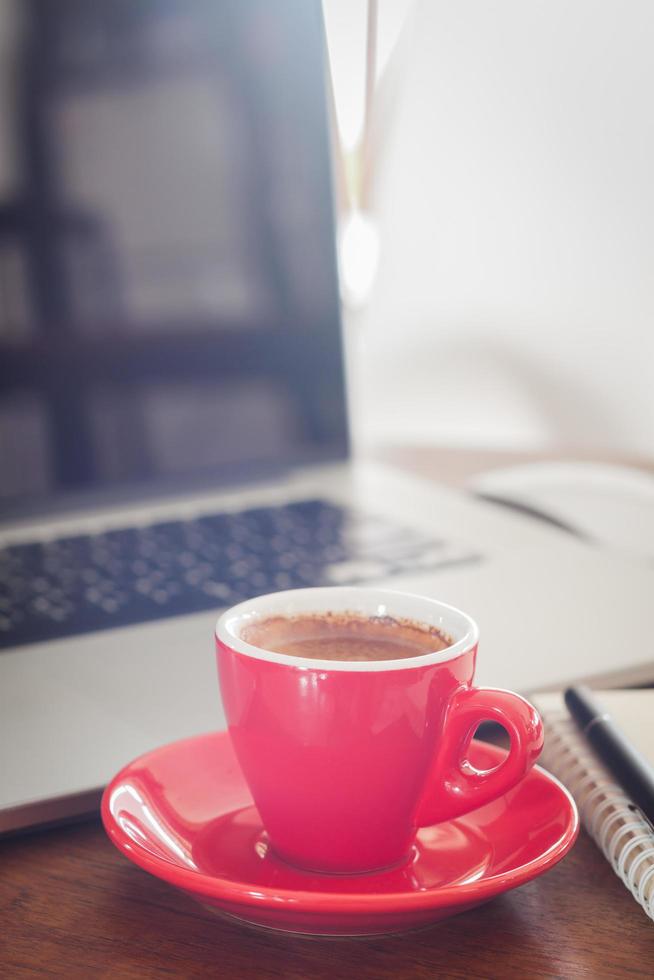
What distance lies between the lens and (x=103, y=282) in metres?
0.76

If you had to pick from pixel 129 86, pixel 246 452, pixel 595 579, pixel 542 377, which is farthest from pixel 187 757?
pixel 542 377

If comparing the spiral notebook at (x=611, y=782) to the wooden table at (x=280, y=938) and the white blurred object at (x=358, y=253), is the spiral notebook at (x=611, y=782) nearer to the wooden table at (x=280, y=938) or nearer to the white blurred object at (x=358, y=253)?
the wooden table at (x=280, y=938)

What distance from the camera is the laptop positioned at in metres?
0.59

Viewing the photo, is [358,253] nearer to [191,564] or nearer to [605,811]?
[191,564]

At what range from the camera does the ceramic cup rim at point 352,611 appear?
1.01ft

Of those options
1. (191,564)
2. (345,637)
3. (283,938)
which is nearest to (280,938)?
(283,938)

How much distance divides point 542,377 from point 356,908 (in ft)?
2.93

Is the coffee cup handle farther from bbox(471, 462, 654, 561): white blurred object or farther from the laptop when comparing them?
bbox(471, 462, 654, 561): white blurred object

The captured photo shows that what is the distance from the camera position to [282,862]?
338 mm

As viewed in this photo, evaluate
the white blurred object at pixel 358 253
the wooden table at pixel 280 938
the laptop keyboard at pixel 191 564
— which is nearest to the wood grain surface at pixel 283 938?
the wooden table at pixel 280 938

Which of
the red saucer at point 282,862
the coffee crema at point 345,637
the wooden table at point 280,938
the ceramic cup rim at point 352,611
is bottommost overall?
the wooden table at point 280,938

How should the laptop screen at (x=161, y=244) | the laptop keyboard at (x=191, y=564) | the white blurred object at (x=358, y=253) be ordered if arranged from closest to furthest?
the laptop keyboard at (x=191, y=564) < the laptop screen at (x=161, y=244) < the white blurred object at (x=358, y=253)

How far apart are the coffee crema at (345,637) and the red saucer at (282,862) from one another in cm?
6

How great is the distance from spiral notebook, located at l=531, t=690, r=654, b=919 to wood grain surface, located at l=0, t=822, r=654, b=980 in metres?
0.02
